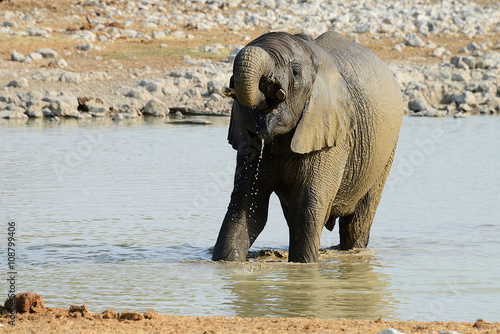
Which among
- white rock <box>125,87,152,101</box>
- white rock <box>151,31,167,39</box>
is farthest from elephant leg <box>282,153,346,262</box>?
white rock <box>151,31,167,39</box>

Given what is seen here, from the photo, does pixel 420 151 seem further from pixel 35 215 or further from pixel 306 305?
pixel 306 305

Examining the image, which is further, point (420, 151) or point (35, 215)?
point (420, 151)

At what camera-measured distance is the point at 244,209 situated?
6559 millimetres

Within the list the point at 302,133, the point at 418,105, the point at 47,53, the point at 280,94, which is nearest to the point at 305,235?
the point at 302,133

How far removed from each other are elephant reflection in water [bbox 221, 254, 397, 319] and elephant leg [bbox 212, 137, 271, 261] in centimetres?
17

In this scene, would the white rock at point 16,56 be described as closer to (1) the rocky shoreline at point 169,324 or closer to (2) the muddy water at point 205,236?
(2) the muddy water at point 205,236

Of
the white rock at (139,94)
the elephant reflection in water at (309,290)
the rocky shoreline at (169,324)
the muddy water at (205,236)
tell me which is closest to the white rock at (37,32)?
the white rock at (139,94)

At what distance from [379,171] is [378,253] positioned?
2.69 feet

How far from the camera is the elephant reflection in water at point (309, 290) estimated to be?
5.74 m

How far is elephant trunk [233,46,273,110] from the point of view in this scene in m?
5.44

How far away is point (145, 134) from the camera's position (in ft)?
54.4

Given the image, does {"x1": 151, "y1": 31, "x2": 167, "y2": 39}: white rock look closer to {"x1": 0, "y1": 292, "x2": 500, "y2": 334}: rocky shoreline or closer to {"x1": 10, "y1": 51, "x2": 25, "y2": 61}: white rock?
{"x1": 10, "y1": 51, "x2": 25, "y2": 61}: white rock

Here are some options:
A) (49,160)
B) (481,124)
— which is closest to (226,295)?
(49,160)

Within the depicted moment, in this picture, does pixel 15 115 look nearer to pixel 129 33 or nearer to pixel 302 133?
pixel 129 33
